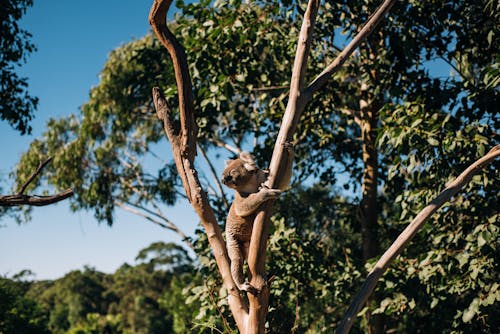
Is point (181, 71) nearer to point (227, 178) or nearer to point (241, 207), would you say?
point (227, 178)

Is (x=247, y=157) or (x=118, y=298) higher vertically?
(x=118, y=298)

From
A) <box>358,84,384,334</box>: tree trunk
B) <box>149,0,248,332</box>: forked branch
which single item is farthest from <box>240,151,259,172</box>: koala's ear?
<box>358,84,384,334</box>: tree trunk

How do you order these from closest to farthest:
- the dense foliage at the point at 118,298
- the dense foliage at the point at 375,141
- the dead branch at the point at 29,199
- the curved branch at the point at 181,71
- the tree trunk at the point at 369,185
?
the curved branch at the point at 181,71 < the dead branch at the point at 29,199 < the dense foliage at the point at 375,141 < the tree trunk at the point at 369,185 < the dense foliage at the point at 118,298

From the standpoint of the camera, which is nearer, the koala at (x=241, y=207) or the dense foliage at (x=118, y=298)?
the koala at (x=241, y=207)

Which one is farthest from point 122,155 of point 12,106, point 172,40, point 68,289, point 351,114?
point 68,289

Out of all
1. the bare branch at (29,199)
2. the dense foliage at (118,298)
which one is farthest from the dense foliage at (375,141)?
the dense foliage at (118,298)

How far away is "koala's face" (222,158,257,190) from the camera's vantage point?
2.62 metres

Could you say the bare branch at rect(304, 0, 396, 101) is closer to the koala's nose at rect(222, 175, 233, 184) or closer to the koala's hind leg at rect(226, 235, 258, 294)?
the koala's nose at rect(222, 175, 233, 184)

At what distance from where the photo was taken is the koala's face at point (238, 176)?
103 inches

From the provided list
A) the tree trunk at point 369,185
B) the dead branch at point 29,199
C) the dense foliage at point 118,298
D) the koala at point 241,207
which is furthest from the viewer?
the dense foliage at point 118,298

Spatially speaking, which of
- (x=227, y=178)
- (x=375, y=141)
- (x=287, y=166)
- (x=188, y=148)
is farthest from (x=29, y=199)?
(x=375, y=141)

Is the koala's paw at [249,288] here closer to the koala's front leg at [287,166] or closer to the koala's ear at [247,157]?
the koala's front leg at [287,166]

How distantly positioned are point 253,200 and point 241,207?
0.35 ft

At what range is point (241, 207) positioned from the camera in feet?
8.48
